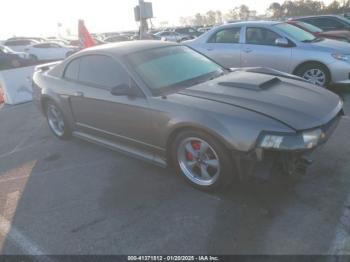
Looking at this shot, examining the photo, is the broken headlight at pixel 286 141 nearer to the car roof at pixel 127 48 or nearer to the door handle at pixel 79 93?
the car roof at pixel 127 48

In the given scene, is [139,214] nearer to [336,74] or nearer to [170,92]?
[170,92]

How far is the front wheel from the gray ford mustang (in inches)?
8.3

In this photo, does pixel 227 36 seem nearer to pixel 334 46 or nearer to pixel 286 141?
pixel 334 46

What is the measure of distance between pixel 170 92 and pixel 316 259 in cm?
209

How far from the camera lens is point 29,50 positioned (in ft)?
60.7

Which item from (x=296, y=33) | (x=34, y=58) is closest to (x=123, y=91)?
(x=296, y=33)

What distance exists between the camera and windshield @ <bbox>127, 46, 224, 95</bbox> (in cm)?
348

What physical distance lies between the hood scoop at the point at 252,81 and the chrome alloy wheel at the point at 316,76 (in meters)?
2.86

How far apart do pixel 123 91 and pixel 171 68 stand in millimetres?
728

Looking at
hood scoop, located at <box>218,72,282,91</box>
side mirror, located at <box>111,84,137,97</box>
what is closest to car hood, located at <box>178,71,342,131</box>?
hood scoop, located at <box>218,72,282,91</box>

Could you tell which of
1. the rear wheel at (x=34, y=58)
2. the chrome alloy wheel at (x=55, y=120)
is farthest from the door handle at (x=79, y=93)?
the rear wheel at (x=34, y=58)

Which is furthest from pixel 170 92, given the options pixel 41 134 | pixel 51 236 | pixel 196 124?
pixel 41 134

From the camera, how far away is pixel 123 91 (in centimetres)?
334

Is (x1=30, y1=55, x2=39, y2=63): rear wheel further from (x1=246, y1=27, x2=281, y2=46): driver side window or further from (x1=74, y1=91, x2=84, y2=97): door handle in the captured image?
(x1=74, y1=91, x2=84, y2=97): door handle
